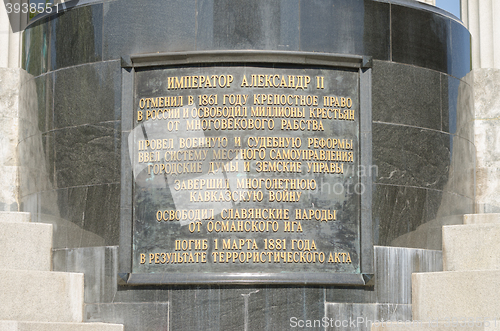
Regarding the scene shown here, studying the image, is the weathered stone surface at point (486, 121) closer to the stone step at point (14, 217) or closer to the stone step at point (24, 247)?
the stone step at point (24, 247)

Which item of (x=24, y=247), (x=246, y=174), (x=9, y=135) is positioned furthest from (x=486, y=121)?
(x=9, y=135)

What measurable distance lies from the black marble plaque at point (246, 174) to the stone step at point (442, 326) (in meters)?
0.84

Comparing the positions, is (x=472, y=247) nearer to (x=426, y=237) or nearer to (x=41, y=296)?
(x=426, y=237)

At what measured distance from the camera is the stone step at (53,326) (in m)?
9.51

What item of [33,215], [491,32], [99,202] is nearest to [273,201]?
[99,202]

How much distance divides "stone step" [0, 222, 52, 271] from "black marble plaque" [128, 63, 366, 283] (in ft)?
5.11

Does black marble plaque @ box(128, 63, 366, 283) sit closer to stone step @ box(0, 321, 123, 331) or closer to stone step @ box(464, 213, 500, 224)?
stone step @ box(0, 321, 123, 331)

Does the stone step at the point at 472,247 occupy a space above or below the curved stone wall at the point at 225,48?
below

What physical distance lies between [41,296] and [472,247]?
6.52 m

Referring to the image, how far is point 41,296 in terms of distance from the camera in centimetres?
1041

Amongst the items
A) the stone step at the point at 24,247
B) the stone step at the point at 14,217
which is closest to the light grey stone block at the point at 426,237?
the stone step at the point at 24,247

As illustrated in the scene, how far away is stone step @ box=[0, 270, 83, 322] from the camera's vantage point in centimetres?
1017

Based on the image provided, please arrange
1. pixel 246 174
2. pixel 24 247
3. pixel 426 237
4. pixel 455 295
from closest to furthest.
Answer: pixel 455 295, pixel 246 174, pixel 24 247, pixel 426 237

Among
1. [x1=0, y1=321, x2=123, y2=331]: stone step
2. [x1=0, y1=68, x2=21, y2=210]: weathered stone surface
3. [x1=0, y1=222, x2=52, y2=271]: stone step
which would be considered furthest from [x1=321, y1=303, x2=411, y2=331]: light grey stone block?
[x1=0, y1=68, x2=21, y2=210]: weathered stone surface
